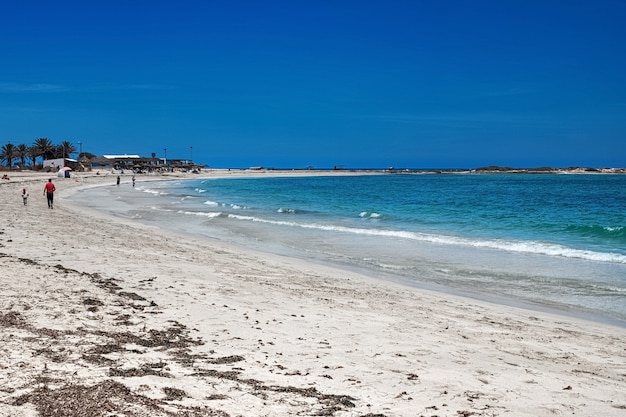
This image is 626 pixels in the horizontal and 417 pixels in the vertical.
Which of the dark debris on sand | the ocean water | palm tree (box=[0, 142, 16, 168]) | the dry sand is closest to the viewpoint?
the dark debris on sand

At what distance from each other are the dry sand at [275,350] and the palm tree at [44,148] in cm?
12063

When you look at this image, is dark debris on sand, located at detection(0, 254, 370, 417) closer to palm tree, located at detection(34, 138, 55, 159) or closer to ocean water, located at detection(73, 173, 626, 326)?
ocean water, located at detection(73, 173, 626, 326)

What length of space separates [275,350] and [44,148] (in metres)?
128

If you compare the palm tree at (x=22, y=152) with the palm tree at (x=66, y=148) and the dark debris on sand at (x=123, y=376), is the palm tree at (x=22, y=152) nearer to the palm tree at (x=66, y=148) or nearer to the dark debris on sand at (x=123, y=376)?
the palm tree at (x=66, y=148)

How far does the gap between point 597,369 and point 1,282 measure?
346 inches

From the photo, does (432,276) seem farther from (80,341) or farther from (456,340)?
(80,341)

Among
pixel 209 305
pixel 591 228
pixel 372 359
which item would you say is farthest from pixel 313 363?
pixel 591 228

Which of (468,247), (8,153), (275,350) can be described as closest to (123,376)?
(275,350)

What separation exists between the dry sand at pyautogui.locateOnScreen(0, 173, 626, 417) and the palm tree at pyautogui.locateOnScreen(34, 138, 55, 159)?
121 meters

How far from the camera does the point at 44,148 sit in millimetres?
117688

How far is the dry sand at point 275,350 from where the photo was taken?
14.7 feet

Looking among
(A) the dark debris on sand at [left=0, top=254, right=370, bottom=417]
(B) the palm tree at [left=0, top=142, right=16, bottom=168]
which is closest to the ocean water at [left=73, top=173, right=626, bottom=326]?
(A) the dark debris on sand at [left=0, top=254, right=370, bottom=417]

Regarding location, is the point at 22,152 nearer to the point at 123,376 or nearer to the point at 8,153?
the point at 8,153

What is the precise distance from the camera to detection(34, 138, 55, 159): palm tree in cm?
11725
